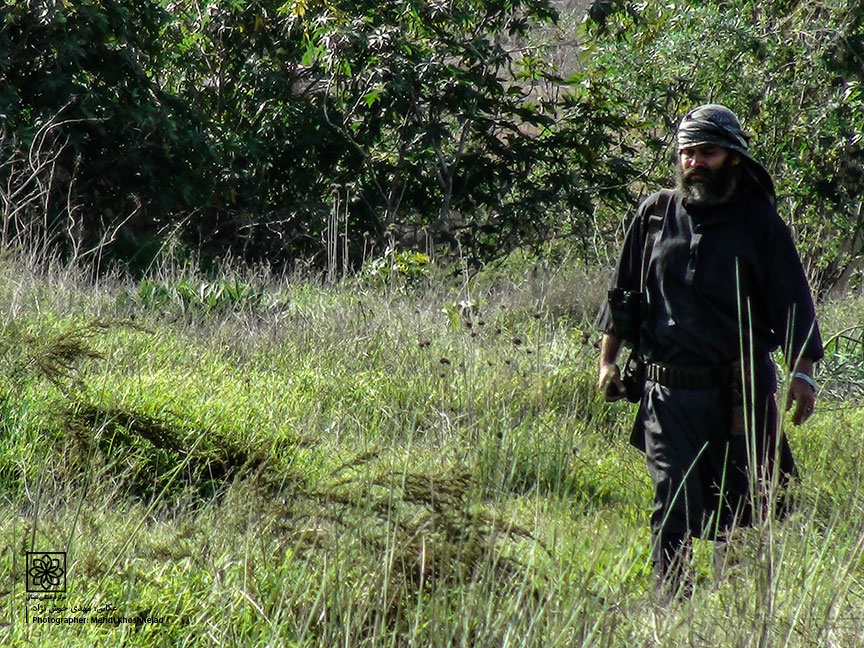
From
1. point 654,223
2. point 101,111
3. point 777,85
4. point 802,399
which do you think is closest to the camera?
point 802,399

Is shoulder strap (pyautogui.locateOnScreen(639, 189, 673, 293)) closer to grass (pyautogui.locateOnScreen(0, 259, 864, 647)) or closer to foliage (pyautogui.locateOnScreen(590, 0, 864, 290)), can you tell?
grass (pyautogui.locateOnScreen(0, 259, 864, 647))

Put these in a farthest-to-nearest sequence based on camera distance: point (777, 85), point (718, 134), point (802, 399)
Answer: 1. point (777, 85)
2. point (718, 134)
3. point (802, 399)

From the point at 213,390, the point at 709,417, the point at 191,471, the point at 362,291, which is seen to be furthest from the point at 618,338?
the point at 362,291

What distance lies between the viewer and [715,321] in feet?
13.4

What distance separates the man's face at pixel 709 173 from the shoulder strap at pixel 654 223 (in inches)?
5.5

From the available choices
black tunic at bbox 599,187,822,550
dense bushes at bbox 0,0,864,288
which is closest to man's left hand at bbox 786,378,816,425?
black tunic at bbox 599,187,822,550

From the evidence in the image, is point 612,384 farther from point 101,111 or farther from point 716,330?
point 101,111

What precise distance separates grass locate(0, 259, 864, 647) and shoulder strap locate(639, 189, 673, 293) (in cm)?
90

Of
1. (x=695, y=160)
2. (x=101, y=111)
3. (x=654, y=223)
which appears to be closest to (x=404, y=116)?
(x=101, y=111)

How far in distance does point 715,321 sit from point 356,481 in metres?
1.31

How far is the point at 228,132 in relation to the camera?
13164 mm

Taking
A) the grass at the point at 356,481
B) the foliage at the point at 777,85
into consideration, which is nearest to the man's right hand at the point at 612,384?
the grass at the point at 356,481

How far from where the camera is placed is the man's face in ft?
13.4

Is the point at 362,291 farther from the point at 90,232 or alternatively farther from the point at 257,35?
the point at 257,35
